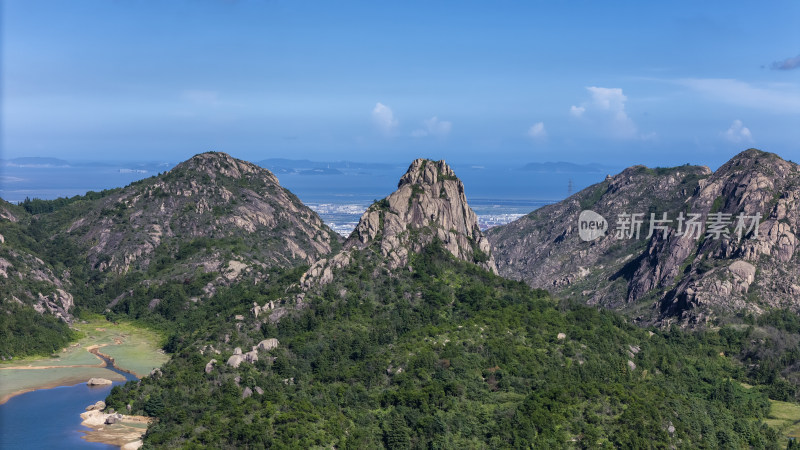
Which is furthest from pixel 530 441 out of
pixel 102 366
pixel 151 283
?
pixel 151 283

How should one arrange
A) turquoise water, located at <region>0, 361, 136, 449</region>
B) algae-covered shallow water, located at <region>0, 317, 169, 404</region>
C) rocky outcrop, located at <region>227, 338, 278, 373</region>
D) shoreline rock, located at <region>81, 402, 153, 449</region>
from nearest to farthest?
turquoise water, located at <region>0, 361, 136, 449</region> → shoreline rock, located at <region>81, 402, 153, 449</region> → rocky outcrop, located at <region>227, 338, 278, 373</region> → algae-covered shallow water, located at <region>0, 317, 169, 404</region>

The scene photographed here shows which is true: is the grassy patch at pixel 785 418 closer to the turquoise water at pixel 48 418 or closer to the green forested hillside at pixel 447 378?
the green forested hillside at pixel 447 378

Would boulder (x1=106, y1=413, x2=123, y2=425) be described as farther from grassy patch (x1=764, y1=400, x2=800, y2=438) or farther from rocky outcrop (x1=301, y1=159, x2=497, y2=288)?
grassy patch (x1=764, y1=400, x2=800, y2=438)

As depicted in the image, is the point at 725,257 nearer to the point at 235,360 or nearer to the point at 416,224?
the point at 416,224

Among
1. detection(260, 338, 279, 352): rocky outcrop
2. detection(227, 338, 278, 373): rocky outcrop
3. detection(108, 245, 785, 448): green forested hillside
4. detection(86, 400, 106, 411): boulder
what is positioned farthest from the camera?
detection(260, 338, 279, 352): rocky outcrop

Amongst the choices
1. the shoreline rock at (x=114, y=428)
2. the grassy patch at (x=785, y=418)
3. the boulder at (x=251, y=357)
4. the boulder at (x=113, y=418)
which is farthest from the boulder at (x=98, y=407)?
the grassy patch at (x=785, y=418)

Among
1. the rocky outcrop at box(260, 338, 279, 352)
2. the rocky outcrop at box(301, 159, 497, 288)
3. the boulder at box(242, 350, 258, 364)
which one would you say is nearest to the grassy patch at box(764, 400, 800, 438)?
the rocky outcrop at box(301, 159, 497, 288)

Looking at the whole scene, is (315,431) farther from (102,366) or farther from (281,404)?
(102,366)

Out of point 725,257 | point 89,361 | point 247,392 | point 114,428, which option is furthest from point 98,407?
point 725,257
